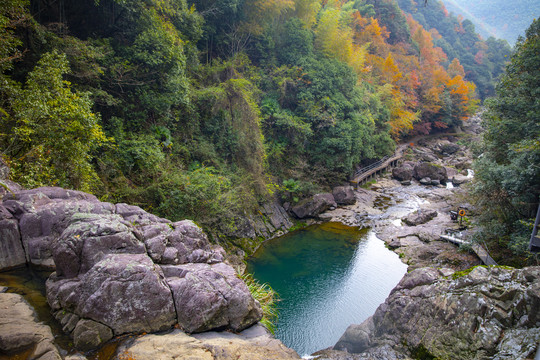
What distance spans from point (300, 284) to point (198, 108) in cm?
1133

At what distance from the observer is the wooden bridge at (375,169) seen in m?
25.5

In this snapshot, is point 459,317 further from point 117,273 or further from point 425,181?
point 425,181

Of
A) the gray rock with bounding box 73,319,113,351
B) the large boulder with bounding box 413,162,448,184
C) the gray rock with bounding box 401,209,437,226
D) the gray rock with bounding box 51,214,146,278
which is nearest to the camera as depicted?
the gray rock with bounding box 73,319,113,351

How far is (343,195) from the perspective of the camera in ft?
71.9

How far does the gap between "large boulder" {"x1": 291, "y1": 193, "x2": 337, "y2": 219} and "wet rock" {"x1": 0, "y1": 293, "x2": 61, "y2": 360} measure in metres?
15.6

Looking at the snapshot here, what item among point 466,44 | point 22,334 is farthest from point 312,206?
point 466,44

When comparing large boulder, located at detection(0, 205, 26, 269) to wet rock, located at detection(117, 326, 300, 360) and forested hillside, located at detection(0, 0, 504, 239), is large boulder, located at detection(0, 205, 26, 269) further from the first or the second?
wet rock, located at detection(117, 326, 300, 360)

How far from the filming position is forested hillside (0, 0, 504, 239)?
856cm

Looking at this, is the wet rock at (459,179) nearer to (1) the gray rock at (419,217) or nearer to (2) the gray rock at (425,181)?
(2) the gray rock at (425,181)

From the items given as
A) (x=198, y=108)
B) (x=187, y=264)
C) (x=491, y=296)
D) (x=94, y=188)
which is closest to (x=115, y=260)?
(x=187, y=264)

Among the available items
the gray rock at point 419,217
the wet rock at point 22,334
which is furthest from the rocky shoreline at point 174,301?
the gray rock at point 419,217

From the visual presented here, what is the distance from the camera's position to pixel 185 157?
15414mm

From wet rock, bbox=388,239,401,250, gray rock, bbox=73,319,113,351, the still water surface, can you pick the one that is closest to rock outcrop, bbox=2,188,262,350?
gray rock, bbox=73,319,113,351

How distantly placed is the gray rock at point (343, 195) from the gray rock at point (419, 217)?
13.0ft
